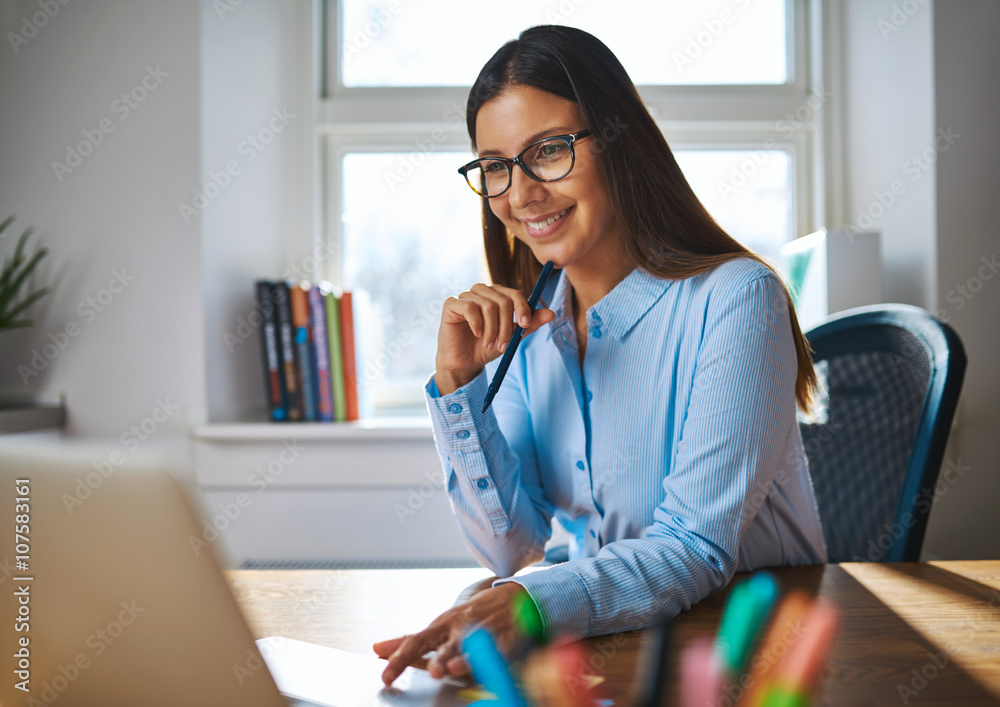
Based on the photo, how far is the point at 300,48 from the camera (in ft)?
7.01

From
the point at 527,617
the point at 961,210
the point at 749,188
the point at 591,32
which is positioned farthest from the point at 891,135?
the point at 527,617

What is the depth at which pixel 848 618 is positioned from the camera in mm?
713

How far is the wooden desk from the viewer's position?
566mm

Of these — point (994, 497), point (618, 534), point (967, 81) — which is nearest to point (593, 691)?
point (618, 534)

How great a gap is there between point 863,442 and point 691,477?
0.54 meters

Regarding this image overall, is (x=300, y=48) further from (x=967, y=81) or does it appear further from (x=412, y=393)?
(x=967, y=81)

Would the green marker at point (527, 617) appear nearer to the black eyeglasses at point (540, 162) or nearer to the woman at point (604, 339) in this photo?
the woman at point (604, 339)

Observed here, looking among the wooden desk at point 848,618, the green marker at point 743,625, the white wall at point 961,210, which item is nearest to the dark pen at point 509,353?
the wooden desk at point 848,618

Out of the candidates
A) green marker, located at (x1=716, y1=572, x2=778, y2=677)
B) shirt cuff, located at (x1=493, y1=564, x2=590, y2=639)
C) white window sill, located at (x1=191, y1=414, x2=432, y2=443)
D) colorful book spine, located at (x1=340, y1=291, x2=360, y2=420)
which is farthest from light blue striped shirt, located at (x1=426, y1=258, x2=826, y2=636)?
colorful book spine, located at (x1=340, y1=291, x2=360, y2=420)

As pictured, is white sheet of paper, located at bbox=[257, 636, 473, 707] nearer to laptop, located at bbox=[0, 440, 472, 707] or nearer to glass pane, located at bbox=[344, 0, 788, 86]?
laptop, located at bbox=[0, 440, 472, 707]

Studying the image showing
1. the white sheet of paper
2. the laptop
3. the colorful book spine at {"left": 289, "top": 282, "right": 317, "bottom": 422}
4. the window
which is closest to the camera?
the laptop

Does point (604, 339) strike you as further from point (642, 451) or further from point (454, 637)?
point (454, 637)

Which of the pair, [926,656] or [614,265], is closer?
[926,656]

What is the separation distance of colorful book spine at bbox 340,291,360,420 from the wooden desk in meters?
1.02
